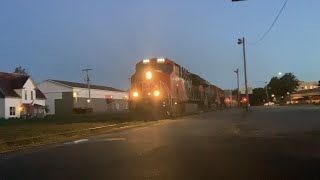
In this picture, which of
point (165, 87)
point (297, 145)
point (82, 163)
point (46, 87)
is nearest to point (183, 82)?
point (165, 87)

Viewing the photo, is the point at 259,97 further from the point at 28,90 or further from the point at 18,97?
the point at 18,97

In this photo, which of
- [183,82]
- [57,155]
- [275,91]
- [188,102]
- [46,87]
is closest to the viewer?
[57,155]

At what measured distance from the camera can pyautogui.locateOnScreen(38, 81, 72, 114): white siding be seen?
109m

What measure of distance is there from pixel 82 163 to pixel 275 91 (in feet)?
555

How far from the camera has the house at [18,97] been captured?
7450 cm

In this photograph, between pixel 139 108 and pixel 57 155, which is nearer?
pixel 57 155

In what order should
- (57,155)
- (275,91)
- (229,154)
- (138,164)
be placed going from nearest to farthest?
(138,164), (229,154), (57,155), (275,91)

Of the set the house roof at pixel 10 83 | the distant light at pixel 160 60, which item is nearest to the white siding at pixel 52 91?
the house roof at pixel 10 83

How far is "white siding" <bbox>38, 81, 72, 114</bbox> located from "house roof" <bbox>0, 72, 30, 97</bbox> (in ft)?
84.5

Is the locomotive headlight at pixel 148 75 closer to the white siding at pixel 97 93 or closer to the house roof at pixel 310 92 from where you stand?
the white siding at pixel 97 93

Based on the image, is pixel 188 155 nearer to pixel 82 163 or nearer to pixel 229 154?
pixel 229 154

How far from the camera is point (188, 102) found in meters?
52.6

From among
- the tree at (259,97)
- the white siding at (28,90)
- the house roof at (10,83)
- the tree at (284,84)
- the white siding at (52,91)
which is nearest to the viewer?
the house roof at (10,83)

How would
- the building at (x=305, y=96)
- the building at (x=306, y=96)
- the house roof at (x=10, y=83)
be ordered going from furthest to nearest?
1. the building at (x=305, y=96)
2. the building at (x=306, y=96)
3. the house roof at (x=10, y=83)
